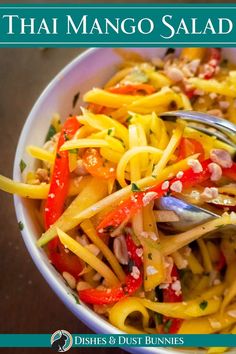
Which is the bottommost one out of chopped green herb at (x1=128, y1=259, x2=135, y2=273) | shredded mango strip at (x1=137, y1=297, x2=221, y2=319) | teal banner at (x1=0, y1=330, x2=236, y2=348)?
teal banner at (x1=0, y1=330, x2=236, y2=348)

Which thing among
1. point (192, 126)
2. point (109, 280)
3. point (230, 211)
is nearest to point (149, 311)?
point (109, 280)

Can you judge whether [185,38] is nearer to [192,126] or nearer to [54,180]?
[192,126]

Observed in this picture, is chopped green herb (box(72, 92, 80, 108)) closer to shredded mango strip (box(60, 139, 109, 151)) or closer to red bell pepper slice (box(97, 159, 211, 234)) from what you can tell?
shredded mango strip (box(60, 139, 109, 151))

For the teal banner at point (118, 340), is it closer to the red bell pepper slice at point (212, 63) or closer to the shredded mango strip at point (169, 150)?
the shredded mango strip at point (169, 150)

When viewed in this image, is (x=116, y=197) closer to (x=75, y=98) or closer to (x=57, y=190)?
(x=57, y=190)

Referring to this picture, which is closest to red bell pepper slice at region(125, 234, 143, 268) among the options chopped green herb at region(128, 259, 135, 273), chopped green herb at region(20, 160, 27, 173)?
chopped green herb at region(128, 259, 135, 273)

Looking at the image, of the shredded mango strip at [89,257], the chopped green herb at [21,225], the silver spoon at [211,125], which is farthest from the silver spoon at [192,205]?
the chopped green herb at [21,225]

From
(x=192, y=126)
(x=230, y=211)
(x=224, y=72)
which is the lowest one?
(x=230, y=211)
